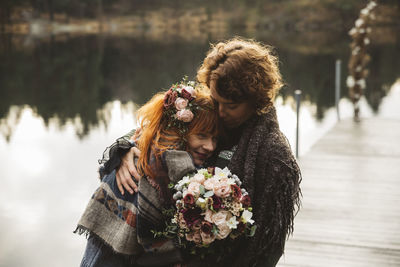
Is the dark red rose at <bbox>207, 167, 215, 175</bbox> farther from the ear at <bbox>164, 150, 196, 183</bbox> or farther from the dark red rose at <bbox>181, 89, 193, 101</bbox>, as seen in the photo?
the dark red rose at <bbox>181, 89, 193, 101</bbox>

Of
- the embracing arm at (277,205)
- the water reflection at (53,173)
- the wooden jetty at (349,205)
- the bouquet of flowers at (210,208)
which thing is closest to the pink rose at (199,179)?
the bouquet of flowers at (210,208)

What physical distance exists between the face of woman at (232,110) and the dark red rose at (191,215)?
0.30 meters

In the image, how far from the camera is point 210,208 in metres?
1.59

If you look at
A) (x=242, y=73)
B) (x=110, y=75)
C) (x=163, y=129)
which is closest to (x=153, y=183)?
(x=163, y=129)

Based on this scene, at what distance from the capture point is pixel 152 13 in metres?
58.7

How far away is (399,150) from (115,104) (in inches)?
417

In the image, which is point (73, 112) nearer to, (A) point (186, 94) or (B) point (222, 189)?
(A) point (186, 94)

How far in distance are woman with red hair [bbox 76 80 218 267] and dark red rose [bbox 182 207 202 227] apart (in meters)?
0.11

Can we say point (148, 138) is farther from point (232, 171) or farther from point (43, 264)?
point (43, 264)

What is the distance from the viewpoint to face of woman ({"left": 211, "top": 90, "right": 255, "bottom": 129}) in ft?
5.42

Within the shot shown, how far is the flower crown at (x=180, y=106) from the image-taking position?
1.67 metres

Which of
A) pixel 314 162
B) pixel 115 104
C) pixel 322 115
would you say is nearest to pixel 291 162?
pixel 314 162

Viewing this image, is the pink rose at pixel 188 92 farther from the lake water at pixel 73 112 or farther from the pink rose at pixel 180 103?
the lake water at pixel 73 112

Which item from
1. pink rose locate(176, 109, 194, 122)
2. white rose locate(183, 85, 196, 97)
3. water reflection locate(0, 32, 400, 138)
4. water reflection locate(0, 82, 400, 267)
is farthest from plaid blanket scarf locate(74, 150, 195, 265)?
water reflection locate(0, 32, 400, 138)
